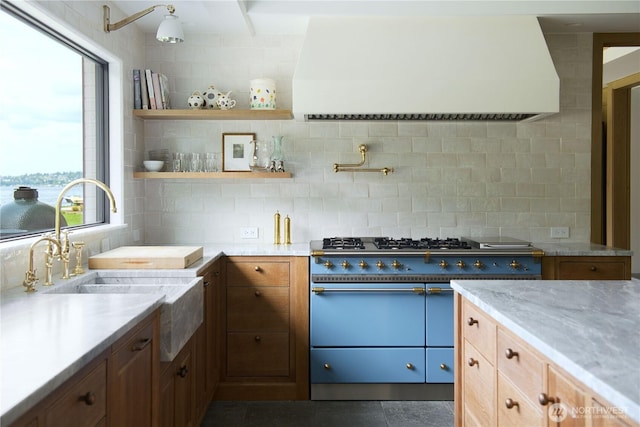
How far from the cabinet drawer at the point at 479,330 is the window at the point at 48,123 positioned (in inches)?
82.8

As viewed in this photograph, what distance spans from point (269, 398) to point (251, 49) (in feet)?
8.38

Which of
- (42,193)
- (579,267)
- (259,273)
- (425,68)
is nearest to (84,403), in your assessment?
(42,193)

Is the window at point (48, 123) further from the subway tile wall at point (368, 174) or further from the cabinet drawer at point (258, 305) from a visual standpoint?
the cabinet drawer at point (258, 305)

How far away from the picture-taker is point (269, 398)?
3646mm

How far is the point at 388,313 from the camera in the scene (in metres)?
3.60

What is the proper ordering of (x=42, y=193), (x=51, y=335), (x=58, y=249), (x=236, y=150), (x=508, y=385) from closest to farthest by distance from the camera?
(x=51, y=335) < (x=508, y=385) < (x=58, y=249) < (x=42, y=193) < (x=236, y=150)

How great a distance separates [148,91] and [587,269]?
10.7 ft

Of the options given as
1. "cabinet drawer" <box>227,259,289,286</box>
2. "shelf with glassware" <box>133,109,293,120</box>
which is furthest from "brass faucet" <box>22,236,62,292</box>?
"shelf with glassware" <box>133,109,293,120</box>

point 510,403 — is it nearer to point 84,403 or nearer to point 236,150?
point 84,403

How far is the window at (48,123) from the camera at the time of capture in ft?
8.58

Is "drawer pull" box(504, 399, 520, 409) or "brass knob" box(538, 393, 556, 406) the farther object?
"drawer pull" box(504, 399, 520, 409)

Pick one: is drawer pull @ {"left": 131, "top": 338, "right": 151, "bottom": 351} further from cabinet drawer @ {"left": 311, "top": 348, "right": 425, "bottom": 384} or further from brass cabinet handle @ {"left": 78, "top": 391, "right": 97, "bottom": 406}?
cabinet drawer @ {"left": 311, "top": 348, "right": 425, "bottom": 384}

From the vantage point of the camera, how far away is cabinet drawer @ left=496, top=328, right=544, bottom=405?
5.36 feet

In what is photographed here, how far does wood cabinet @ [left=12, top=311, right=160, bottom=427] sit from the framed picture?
2171mm
